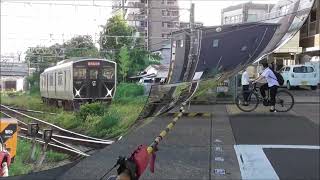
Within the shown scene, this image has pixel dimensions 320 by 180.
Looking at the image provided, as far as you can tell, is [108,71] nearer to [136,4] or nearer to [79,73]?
[79,73]

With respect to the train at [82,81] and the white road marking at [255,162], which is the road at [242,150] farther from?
the train at [82,81]

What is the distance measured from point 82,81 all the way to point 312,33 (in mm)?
666

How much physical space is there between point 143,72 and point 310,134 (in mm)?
9135

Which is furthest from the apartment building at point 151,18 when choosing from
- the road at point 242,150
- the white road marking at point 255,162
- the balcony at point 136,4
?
the white road marking at point 255,162

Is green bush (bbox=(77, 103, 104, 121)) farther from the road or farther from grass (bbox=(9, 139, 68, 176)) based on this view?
the road

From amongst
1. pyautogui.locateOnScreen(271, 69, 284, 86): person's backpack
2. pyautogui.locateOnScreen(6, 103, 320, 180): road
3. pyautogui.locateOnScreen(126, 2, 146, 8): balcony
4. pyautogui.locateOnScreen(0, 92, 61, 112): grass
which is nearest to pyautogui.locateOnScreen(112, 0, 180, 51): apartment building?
pyautogui.locateOnScreen(126, 2, 146, 8): balcony

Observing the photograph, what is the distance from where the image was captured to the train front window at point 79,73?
59.7 inches

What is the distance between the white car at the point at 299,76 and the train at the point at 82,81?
0.60 metres

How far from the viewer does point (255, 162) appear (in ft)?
25.3

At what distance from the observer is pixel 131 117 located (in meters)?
1.49

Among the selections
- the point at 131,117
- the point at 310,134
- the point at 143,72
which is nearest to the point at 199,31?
the point at 143,72

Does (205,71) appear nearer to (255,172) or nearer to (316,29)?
(316,29)

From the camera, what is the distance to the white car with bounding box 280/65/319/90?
1.84 m

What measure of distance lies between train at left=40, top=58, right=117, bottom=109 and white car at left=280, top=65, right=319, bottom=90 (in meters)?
0.60
